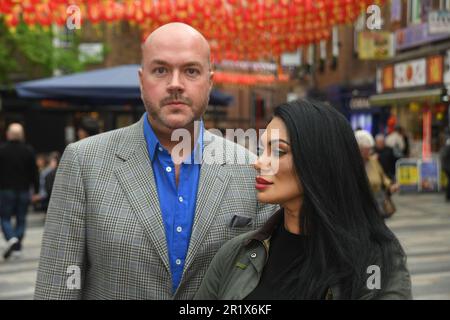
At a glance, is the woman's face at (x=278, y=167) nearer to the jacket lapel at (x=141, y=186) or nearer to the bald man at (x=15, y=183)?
the jacket lapel at (x=141, y=186)

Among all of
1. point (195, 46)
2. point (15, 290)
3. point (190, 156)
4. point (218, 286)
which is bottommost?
point (15, 290)

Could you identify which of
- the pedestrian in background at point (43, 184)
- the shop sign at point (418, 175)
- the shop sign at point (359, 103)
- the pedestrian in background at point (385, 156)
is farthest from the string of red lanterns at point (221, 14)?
the shop sign at point (359, 103)

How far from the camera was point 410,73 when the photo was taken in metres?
23.8

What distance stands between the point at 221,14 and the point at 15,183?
14.9ft

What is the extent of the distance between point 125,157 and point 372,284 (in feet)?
3.71

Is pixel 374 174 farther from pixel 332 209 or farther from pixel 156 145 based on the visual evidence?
pixel 332 209

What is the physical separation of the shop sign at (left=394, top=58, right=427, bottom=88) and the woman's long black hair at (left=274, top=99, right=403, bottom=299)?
2141 centimetres

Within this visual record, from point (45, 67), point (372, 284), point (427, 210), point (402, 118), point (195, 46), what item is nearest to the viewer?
point (372, 284)

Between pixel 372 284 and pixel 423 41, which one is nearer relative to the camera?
pixel 372 284

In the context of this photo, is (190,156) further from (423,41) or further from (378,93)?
(378,93)

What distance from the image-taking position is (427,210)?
56.7 ft

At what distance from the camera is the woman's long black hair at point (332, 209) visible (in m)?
2.11

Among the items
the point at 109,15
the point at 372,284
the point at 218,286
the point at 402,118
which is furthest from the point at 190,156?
the point at 402,118

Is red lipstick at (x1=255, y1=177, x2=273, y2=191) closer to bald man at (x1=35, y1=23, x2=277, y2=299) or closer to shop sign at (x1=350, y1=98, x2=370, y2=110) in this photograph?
bald man at (x1=35, y1=23, x2=277, y2=299)
